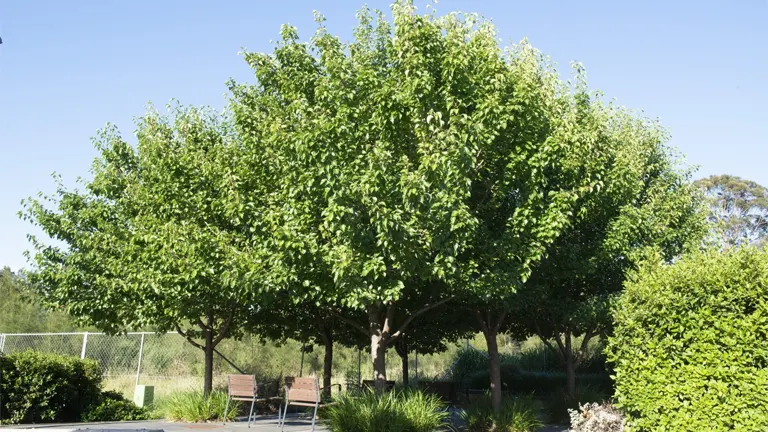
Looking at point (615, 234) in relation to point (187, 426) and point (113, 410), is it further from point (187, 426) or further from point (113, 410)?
point (113, 410)

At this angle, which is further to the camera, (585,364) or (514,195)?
(585,364)

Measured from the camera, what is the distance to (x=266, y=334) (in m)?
20.8

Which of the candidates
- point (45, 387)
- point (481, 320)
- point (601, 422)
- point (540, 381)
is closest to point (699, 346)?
point (601, 422)

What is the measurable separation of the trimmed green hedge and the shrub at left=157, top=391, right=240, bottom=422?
1533mm

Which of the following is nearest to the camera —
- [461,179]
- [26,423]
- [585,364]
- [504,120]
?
[461,179]

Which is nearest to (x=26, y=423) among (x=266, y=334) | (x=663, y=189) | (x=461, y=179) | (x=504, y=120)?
(x=266, y=334)

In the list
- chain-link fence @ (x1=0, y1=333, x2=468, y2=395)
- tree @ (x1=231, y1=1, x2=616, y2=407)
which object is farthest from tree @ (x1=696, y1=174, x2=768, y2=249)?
tree @ (x1=231, y1=1, x2=616, y2=407)

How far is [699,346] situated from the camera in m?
10.1

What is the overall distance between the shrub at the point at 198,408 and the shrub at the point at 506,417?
18.4 ft

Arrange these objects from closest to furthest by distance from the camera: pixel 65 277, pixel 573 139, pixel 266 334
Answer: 1. pixel 573 139
2. pixel 65 277
3. pixel 266 334

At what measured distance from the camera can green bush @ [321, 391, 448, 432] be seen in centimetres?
1151

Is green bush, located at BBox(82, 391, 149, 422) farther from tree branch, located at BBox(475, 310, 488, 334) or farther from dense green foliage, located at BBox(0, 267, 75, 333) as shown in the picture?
dense green foliage, located at BBox(0, 267, 75, 333)

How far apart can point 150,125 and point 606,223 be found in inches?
458

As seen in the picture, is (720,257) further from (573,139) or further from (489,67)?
(489,67)
